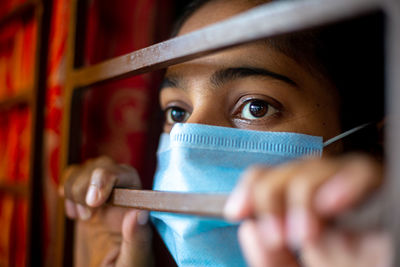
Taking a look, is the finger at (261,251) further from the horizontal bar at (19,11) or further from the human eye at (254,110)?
the horizontal bar at (19,11)

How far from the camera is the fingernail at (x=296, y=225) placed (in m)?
0.32

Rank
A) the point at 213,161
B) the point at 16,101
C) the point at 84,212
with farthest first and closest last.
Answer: the point at 16,101 → the point at 84,212 → the point at 213,161

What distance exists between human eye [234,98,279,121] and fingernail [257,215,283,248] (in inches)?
15.2

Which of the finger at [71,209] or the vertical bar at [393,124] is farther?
the finger at [71,209]

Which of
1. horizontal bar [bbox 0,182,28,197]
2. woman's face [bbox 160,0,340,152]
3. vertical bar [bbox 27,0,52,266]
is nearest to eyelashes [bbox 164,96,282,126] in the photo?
woman's face [bbox 160,0,340,152]

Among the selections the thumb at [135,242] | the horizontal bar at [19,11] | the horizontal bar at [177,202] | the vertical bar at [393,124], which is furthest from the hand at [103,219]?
the horizontal bar at [19,11]

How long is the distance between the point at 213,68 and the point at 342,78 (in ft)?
1.04

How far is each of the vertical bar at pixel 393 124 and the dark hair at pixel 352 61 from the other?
1.35ft

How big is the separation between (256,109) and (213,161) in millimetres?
200

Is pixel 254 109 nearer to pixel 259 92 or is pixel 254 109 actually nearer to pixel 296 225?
pixel 259 92

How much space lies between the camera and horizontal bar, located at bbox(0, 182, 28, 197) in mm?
1097

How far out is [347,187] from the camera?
0.31 m

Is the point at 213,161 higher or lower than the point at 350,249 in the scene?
higher

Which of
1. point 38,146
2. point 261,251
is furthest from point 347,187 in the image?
point 38,146
